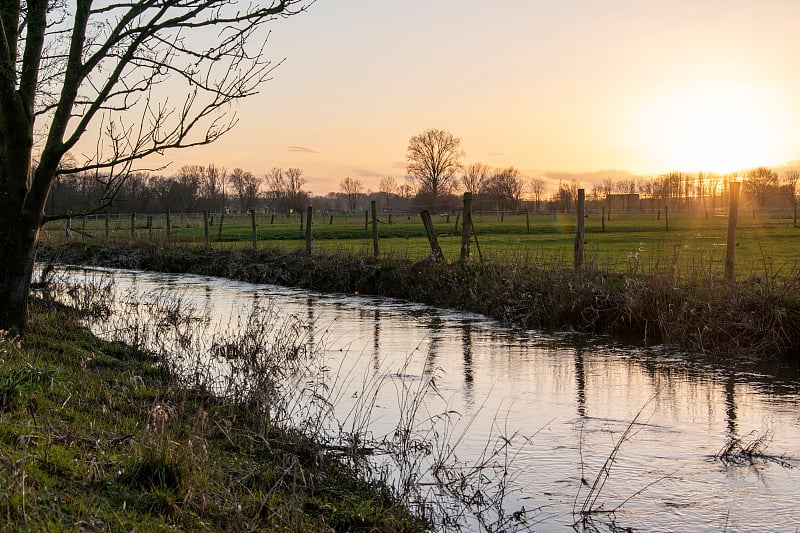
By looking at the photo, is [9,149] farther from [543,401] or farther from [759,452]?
[759,452]

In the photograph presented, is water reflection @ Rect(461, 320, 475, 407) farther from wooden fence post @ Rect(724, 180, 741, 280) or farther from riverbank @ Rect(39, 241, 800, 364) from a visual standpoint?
wooden fence post @ Rect(724, 180, 741, 280)

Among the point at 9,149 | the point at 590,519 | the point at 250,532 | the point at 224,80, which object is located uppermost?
the point at 224,80

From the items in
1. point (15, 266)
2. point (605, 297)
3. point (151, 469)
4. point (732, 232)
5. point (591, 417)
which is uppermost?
point (732, 232)

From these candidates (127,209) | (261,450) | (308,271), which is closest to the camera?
(261,450)

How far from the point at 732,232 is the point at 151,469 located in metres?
13.1

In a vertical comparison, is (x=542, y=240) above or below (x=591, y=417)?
above

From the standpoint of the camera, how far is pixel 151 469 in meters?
5.19

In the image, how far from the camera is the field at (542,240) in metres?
20.8

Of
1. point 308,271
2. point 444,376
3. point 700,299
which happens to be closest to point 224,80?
point 444,376

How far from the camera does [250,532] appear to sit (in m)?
4.71

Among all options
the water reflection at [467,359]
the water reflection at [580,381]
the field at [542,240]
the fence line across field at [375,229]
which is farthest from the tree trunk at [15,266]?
the water reflection at [580,381]

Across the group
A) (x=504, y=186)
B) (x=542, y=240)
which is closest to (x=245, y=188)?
(x=504, y=186)

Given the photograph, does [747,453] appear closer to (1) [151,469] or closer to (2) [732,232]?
(1) [151,469]

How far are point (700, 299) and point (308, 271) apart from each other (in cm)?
1420
